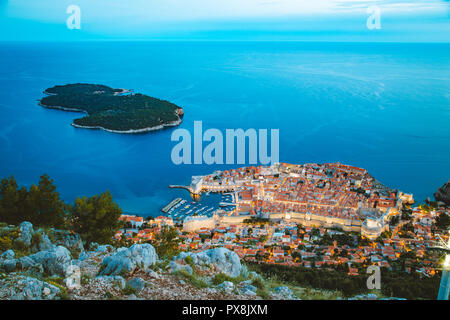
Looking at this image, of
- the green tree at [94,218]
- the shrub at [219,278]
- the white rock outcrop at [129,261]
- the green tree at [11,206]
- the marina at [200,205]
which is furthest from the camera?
the marina at [200,205]

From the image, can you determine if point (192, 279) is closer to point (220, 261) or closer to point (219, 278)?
point (219, 278)

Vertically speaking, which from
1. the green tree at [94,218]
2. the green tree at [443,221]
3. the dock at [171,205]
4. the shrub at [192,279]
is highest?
the shrub at [192,279]

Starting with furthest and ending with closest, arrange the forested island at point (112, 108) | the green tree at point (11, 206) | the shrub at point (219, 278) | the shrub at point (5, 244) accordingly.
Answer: the forested island at point (112, 108) < the green tree at point (11, 206) < the shrub at point (5, 244) < the shrub at point (219, 278)

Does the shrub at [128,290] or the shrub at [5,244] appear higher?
the shrub at [128,290]

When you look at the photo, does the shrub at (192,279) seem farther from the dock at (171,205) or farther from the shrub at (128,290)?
the dock at (171,205)

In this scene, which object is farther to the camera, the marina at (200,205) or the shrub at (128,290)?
the marina at (200,205)

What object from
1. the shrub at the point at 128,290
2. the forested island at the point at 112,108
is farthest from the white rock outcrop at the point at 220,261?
the forested island at the point at 112,108

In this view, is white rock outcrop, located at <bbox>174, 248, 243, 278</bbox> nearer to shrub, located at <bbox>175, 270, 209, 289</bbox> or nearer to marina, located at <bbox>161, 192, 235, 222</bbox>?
shrub, located at <bbox>175, 270, 209, 289</bbox>
